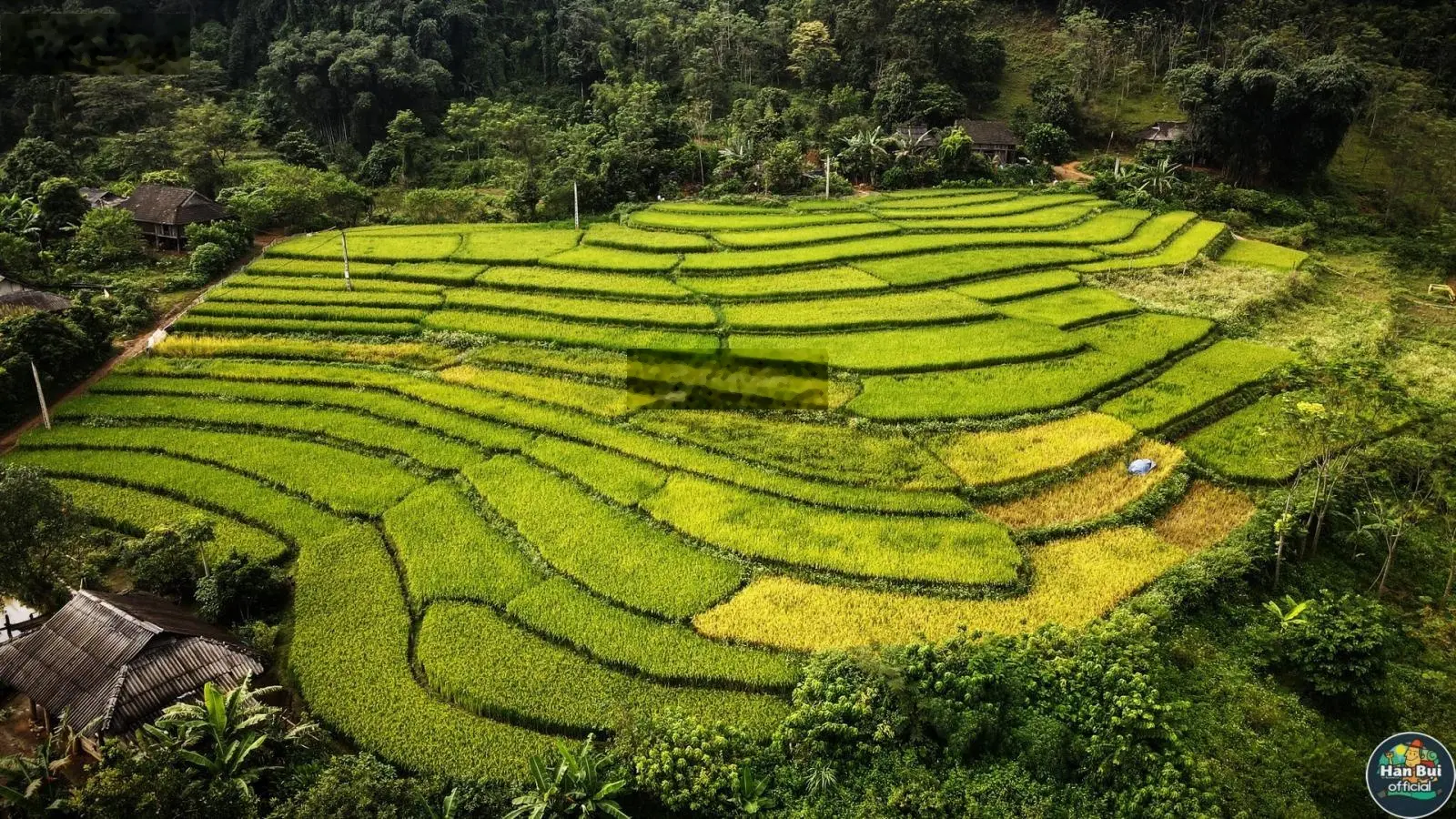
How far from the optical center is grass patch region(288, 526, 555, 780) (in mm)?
9945

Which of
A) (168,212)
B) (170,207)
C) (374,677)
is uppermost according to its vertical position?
(170,207)

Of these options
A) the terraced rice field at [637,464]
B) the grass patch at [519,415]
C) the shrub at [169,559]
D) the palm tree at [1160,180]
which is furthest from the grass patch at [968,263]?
the shrub at [169,559]

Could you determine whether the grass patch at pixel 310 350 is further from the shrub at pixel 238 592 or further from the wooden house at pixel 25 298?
the shrub at pixel 238 592

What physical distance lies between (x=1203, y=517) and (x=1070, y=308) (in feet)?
32.3

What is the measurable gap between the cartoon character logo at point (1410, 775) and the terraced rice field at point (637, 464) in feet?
12.3

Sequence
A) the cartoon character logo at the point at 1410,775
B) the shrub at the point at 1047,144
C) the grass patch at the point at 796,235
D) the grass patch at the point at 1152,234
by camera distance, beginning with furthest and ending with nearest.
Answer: the shrub at the point at 1047,144, the grass patch at the point at 1152,234, the grass patch at the point at 796,235, the cartoon character logo at the point at 1410,775

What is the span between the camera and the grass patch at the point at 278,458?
50.5ft

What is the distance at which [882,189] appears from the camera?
3800 cm

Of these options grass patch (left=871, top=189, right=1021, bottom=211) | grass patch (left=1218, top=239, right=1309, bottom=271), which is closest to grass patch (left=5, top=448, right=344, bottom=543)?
grass patch (left=871, top=189, right=1021, bottom=211)

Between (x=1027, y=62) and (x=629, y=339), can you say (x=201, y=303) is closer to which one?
(x=629, y=339)

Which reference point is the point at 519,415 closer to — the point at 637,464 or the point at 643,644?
the point at 637,464

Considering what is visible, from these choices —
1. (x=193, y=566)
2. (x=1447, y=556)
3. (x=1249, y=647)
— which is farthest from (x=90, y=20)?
(x=1447, y=556)

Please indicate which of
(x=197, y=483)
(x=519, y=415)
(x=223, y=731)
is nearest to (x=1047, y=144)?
(x=519, y=415)

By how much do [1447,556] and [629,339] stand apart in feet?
54.3
